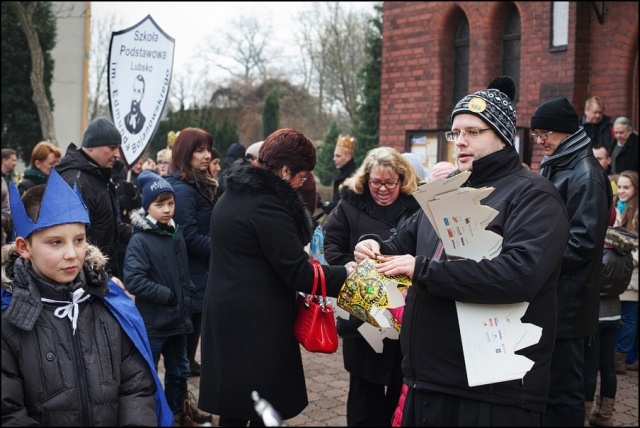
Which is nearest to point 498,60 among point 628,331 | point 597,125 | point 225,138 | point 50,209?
point 597,125

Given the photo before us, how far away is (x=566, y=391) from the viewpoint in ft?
12.7

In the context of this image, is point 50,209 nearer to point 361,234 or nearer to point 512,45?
point 361,234

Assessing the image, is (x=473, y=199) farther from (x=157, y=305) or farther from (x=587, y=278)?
(x=157, y=305)

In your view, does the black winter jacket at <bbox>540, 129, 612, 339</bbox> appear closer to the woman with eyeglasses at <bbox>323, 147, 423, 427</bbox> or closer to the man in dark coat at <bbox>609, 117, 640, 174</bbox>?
the woman with eyeglasses at <bbox>323, 147, 423, 427</bbox>

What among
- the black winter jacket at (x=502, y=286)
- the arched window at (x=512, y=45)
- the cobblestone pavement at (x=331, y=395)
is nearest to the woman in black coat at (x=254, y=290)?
the black winter jacket at (x=502, y=286)

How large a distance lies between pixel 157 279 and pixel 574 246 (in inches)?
110

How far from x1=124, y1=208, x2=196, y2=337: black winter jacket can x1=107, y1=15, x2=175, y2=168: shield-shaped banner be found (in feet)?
6.16

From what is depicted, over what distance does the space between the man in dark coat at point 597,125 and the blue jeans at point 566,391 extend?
5.45 metres

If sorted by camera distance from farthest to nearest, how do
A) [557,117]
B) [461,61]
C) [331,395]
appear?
[461,61] → [331,395] → [557,117]

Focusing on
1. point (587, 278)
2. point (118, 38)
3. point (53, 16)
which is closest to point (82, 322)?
point (587, 278)

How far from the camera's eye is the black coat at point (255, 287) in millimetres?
3324

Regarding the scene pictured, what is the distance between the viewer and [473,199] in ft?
8.01

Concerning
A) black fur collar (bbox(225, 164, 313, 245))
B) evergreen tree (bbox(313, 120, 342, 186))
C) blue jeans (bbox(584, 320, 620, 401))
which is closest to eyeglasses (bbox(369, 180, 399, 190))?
black fur collar (bbox(225, 164, 313, 245))

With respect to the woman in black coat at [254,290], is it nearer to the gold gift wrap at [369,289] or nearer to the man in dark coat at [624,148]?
the gold gift wrap at [369,289]
